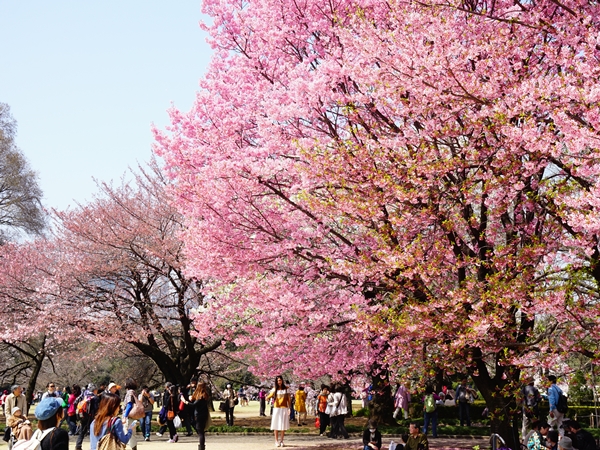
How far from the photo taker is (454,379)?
113ft

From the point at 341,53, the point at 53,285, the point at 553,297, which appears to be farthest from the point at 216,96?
the point at 53,285

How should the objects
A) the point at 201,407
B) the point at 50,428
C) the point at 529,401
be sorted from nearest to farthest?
1. the point at 50,428
2. the point at 201,407
3. the point at 529,401

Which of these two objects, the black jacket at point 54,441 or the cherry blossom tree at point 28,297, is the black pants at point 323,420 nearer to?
the cherry blossom tree at point 28,297

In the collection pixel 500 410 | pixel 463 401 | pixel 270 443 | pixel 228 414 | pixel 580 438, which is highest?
pixel 463 401

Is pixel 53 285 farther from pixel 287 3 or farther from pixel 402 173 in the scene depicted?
pixel 402 173

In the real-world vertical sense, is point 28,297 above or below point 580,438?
above

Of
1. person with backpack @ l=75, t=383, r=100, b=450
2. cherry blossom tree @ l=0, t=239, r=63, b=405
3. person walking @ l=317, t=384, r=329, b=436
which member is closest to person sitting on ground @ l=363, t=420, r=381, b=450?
person with backpack @ l=75, t=383, r=100, b=450

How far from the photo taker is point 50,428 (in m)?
6.41

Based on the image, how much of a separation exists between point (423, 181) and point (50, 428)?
6662 mm

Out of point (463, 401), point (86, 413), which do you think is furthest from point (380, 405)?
point (86, 413)

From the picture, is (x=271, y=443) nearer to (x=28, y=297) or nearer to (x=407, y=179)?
(x=407, y=179)

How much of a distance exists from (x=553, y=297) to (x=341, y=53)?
5.77m

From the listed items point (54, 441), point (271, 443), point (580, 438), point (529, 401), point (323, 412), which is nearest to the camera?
point (54, 441)

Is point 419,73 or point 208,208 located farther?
point 208,208
